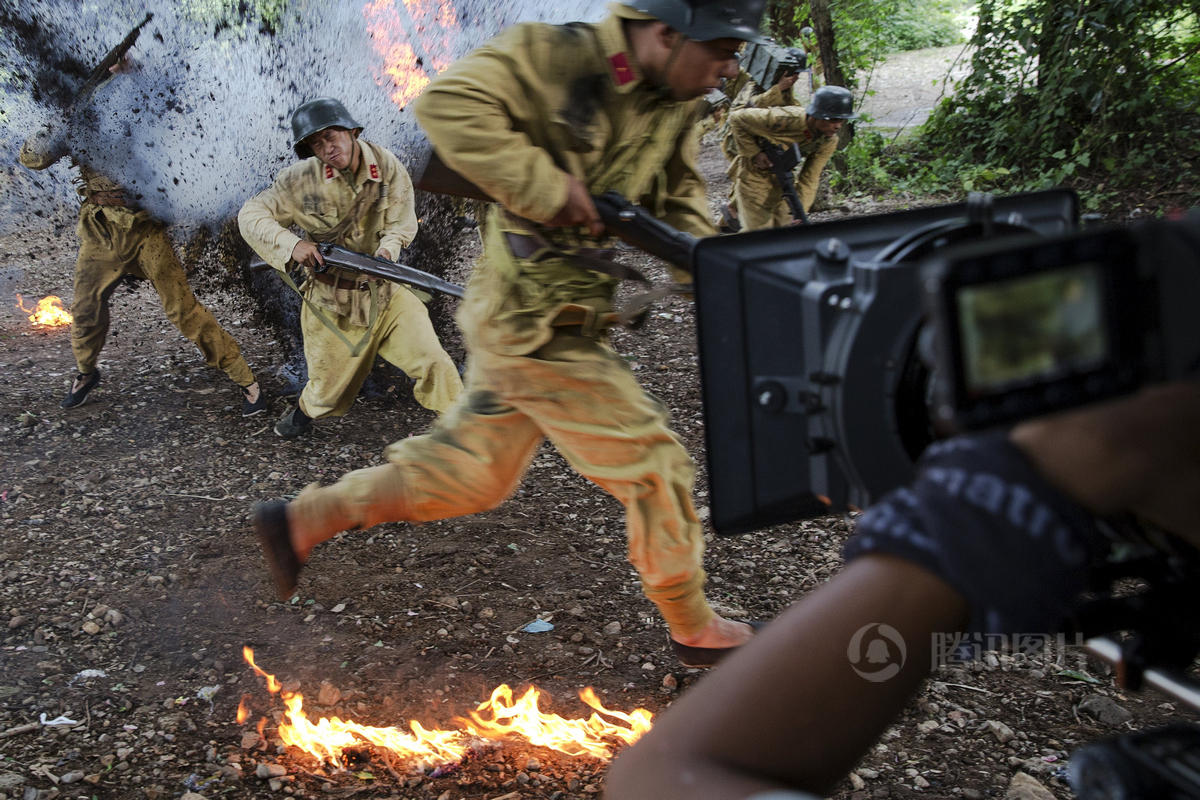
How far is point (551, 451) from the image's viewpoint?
481 cm

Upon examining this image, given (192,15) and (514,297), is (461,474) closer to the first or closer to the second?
(514,297)

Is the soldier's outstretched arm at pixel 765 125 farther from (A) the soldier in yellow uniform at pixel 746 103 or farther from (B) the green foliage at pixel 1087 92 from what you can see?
(B) the green foliage at pixel 1087 92

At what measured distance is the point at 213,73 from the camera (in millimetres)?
6207

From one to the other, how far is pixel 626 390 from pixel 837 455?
1.33 metres

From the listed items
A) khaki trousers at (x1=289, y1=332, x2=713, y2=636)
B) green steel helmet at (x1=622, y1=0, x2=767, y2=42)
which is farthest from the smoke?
khaki trousers at (x1=289, y1=332, x2=713, y2=636)

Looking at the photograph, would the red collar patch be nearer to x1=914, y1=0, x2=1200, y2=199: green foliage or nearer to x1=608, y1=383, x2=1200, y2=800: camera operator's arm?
x1=608, y1=383, x2=1200, y2=800: camera operator's arm

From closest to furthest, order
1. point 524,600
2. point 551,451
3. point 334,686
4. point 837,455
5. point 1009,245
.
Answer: point 1009,245 < point 837,455 < point 334,686 < point 524,600 < point 551,451

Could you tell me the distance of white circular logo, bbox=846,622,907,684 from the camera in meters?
0.80

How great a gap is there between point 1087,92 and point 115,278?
764 cm

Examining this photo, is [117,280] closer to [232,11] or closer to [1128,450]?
[232,11]

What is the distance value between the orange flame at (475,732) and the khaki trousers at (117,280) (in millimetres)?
3362

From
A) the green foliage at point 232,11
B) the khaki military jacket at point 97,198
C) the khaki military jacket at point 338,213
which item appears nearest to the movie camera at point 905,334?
the khaki military jacket at point 338,213

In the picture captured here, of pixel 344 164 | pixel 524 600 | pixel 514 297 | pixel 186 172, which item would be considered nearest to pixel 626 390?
pixel 514 297

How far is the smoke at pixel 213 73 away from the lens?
6.05 metres
